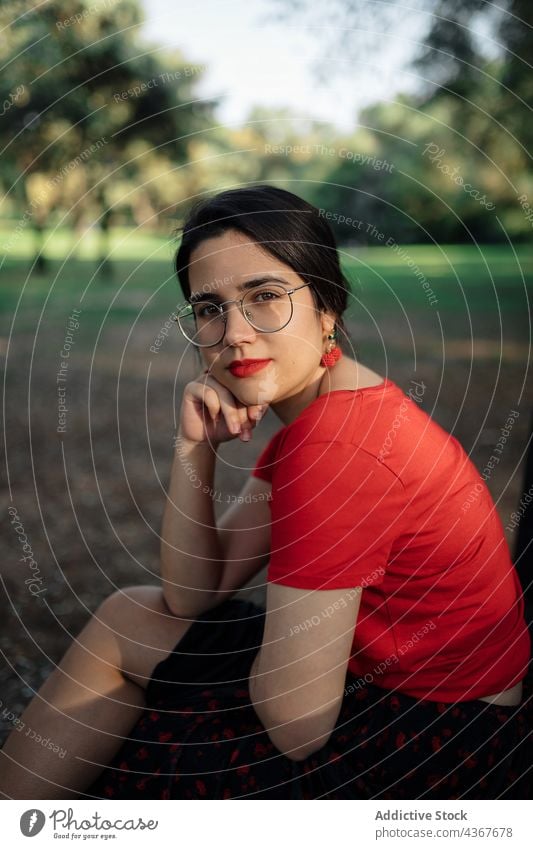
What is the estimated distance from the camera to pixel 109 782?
82.5 inches

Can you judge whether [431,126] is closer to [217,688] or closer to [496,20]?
[496,20]

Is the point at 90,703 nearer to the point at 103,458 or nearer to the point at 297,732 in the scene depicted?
the point at 297,732

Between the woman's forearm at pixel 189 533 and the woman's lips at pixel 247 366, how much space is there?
1.11ft

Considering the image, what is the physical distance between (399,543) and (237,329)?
2.09ft

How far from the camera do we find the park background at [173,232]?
435 cm

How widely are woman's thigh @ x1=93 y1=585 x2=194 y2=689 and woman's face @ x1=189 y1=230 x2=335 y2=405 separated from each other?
71 centimetres

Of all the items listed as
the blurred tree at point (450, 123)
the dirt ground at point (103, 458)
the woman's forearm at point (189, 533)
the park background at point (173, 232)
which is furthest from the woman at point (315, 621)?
the dirt ground at point (103, 458)

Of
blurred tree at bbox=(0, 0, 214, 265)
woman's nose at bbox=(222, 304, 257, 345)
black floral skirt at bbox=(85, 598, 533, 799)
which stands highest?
blurred tree at bbox=(0, 0, 214, 265)

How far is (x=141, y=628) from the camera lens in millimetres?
2326

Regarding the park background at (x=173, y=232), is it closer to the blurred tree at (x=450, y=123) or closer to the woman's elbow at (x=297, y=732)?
the blurred tree at (x=450, y=123)

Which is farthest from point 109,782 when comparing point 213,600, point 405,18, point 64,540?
point 405,18

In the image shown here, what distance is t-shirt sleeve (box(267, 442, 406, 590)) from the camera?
169cm

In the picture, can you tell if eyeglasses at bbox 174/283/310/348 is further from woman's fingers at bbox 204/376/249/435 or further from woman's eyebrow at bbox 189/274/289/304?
woman's fingers at bbox 204/376/249/435

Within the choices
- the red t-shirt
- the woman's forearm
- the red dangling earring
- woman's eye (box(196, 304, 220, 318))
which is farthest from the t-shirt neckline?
the woman's forearm
